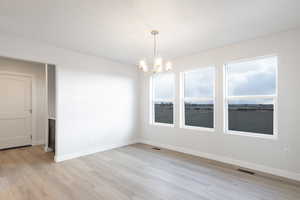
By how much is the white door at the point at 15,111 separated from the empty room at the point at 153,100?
0.08ft

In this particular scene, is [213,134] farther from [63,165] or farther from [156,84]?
[63,165]

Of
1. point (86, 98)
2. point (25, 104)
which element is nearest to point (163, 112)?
point (86, 98)

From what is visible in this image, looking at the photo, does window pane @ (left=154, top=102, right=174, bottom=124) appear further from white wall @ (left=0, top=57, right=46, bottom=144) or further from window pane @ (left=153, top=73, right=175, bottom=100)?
white wall @ (left=0, top=57, right=46, bottom=144)

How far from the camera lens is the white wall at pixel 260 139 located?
8.85 ft

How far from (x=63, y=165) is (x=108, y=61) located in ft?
9.24

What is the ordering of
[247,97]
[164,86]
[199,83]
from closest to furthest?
1. [247,97]
2. [199,83]
3. [164,86]

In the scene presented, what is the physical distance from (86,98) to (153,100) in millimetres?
2055

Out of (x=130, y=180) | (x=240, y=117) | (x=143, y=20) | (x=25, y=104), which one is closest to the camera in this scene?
(x=143, y=20)

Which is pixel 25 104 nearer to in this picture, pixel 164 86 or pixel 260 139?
pixel 164 86

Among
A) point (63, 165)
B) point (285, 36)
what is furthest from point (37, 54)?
point (285, 36)

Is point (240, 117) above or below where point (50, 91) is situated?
below

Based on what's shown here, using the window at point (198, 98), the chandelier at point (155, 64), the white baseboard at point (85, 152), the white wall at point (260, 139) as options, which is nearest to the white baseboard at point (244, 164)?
the white wall at point (260, 139)

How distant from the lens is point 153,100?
5102mm

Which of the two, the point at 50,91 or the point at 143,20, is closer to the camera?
the point at 143,20
